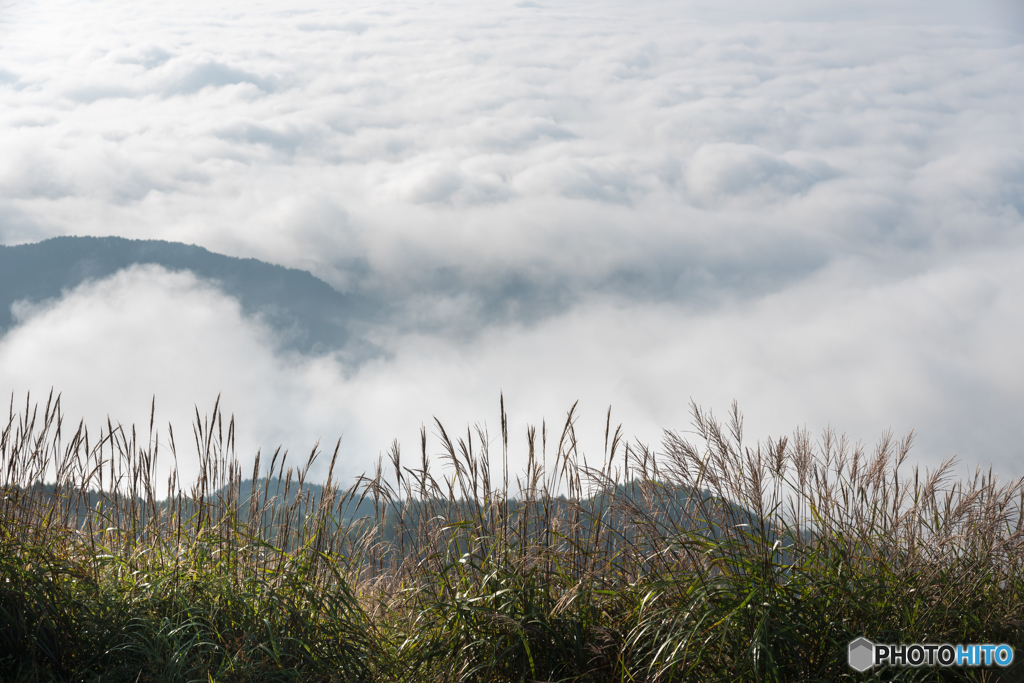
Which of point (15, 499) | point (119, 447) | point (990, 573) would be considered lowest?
point (990, 573)

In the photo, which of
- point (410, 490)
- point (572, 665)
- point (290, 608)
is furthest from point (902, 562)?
point (290, 608)

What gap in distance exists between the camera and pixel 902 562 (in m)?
2.70

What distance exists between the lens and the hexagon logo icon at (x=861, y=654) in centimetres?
233

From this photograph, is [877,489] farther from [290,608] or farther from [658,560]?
[290,608]

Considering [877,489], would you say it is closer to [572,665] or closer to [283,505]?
[572,665]

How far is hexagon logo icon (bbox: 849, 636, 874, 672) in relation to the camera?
2.33 m

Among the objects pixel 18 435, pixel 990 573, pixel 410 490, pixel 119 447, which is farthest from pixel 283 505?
pixel 990 573

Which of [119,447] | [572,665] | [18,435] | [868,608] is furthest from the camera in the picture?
[119,447]

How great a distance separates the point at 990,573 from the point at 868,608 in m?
0.85

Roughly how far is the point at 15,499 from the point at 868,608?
4.23 metres

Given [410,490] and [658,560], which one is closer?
[658,560]

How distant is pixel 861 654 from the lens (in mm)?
2346

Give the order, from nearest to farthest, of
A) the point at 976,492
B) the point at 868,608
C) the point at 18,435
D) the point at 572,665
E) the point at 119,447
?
the point at 868,608 → the point at 572,665 → the point at 976,492 → the point at 18,435 → the point at 119,447

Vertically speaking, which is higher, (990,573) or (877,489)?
(877,489)
